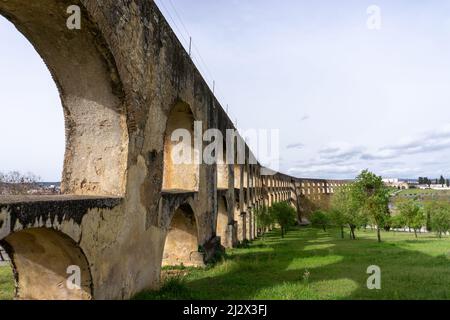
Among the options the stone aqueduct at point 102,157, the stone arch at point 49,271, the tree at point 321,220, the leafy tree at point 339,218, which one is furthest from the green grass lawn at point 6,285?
the tree at point 321,220

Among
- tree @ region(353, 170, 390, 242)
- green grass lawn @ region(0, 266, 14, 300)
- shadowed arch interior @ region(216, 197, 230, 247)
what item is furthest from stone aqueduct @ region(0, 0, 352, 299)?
tree @ region(353, 170, 390, 242)

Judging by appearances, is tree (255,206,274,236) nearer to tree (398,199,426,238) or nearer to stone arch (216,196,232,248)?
stone arch (216,196,232,248)

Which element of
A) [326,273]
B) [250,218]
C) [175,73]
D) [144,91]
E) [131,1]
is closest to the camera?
[131,1]

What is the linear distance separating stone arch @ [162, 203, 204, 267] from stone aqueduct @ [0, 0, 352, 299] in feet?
6.59

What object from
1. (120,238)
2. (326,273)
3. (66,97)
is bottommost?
(326,273)

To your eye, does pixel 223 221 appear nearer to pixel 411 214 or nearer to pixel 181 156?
pixel 181 156

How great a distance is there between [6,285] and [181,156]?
5.35m

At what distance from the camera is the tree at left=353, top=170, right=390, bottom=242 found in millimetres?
19609

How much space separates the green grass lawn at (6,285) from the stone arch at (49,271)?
2527 mm

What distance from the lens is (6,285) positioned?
841 centimetres
